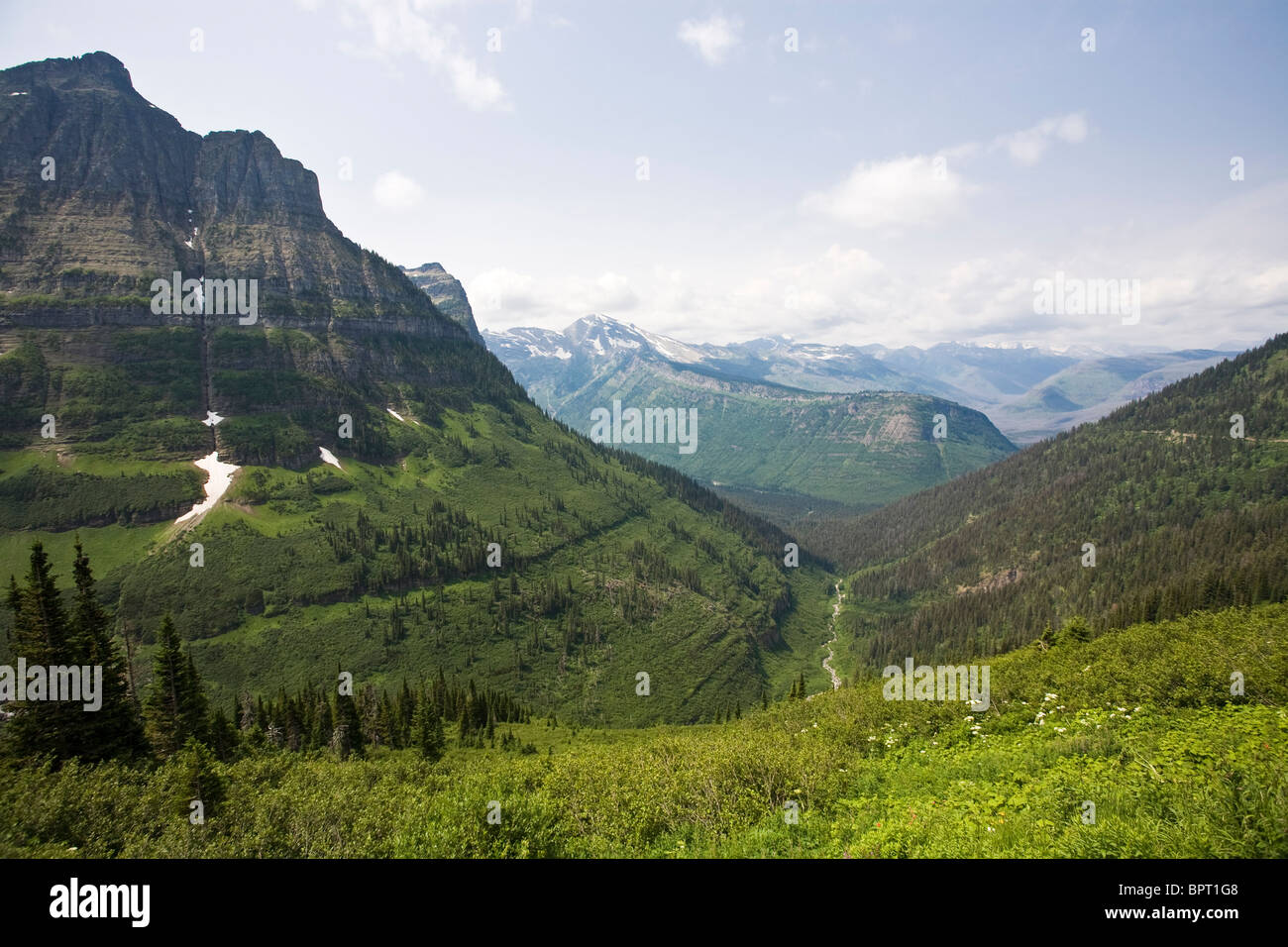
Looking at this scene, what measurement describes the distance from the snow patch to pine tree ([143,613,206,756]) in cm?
14789

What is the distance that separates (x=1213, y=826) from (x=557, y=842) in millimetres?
23318

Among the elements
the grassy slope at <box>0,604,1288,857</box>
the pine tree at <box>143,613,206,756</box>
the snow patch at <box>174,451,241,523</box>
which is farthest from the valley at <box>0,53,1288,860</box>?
the snow patch at <box>174,451,241,523</box>

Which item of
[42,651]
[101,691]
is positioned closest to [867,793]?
[101,691]

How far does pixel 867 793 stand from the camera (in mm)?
28094

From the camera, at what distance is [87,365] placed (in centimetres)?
19350

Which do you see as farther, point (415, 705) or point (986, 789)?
point (415, 705)

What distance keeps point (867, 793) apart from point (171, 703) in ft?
206

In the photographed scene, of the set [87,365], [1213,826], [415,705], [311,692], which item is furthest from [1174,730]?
[87,365]

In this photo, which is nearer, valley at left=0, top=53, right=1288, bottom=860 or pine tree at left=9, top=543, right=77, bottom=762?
valley at left=0, top=53, right=1288, bottom=860

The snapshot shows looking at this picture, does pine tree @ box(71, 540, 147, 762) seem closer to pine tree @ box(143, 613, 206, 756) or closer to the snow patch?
pine tree @ box(143, 613, 206, 756)

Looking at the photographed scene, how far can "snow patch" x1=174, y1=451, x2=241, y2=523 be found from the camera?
170 m

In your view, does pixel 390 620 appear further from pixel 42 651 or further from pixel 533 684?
pixel 42 651
